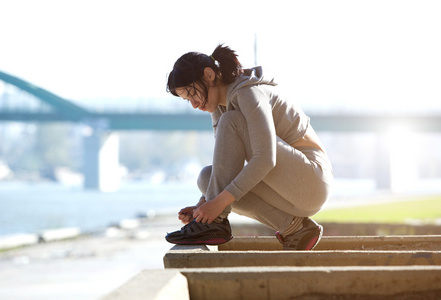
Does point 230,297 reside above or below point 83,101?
above

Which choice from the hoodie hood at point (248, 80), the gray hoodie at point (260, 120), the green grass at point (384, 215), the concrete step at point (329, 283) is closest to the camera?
the concrete step at point (329, 283)

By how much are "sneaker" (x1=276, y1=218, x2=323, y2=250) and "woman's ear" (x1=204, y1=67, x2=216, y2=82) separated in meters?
0.59

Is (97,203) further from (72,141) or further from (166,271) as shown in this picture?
(72,141)

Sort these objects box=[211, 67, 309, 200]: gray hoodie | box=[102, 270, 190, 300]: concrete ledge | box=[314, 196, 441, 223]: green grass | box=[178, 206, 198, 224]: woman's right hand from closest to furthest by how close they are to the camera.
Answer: box=[102, 270, 190, 300]: concrete ledge < box=[211, 67, 309, 200]: gray hoodie < box=[178, 206, 198, 224]: woman's right hand < box=[314, 196, 441, 223]: green grass

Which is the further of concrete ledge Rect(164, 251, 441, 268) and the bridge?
the bridge

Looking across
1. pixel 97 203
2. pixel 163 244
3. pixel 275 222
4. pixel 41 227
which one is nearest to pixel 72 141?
pixel 97 203

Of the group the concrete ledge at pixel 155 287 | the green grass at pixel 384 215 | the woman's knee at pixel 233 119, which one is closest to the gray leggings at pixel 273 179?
the woman's knee at pixel 233 119

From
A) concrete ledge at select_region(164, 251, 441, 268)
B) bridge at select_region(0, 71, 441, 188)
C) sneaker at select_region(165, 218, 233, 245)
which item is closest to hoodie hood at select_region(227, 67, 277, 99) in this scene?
sneaker at select_region(165, 218, 233, 245)

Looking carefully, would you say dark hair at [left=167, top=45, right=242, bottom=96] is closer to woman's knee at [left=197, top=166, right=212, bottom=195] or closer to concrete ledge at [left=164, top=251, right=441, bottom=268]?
woman's knee at [left=197, top=166, right=212, bottom=195]

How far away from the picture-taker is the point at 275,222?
2.20 m

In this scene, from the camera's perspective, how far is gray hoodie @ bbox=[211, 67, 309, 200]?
202 centimetres

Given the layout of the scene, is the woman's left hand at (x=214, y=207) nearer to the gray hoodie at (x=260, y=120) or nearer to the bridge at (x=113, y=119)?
the gray hoodie at (x=260, y=120)

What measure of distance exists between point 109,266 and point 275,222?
1187cm

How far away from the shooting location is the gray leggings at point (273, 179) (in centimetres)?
209
